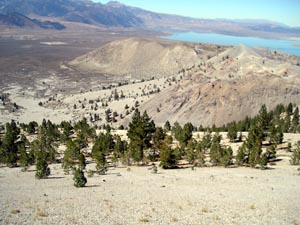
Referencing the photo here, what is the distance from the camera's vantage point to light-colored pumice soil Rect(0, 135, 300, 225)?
75.1 feet

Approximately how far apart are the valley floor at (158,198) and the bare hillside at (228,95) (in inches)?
2342

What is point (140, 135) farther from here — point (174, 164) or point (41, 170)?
point (41, 170)

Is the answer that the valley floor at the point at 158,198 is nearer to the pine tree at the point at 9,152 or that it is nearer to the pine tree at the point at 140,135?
the pine tree at the point at 9,152

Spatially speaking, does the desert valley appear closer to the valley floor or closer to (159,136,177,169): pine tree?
the valley floor

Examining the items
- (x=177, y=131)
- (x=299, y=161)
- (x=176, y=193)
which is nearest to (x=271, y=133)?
(x=299, y=161)

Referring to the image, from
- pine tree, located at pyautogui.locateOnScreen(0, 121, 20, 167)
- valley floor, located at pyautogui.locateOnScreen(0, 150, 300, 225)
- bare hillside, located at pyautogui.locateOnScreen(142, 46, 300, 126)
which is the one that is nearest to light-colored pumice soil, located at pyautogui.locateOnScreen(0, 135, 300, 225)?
valley floor, located at pyautogui.locateOnScreen(0, 150, 300, 225)

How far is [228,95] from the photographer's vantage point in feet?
340

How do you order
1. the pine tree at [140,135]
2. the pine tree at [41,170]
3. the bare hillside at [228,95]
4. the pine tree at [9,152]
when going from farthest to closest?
the bare hillside at [228,95], the pine tree at [140,135], the pine tree at [9,152], the pine tree at [41,170]

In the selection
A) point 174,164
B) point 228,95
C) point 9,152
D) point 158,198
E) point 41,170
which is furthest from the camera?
point 228,95

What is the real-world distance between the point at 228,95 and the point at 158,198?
8025 cm

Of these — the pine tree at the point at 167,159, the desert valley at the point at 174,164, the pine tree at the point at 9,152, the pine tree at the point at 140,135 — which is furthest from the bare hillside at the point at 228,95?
the pine tree at the point at 9,152

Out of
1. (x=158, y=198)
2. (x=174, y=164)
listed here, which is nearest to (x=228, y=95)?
(x=174, y=164)

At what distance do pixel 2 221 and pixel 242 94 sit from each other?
93273 mm

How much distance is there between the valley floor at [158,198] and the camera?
22.9 metres
